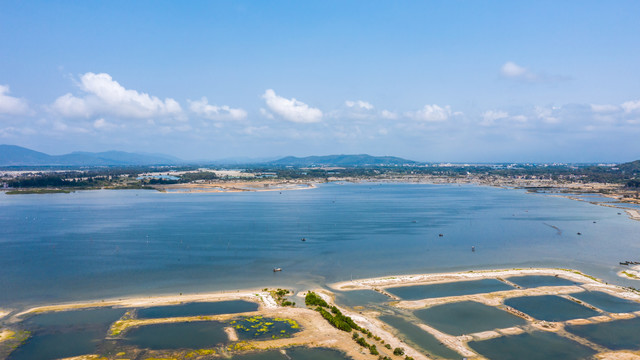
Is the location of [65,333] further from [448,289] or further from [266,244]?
[448,289]

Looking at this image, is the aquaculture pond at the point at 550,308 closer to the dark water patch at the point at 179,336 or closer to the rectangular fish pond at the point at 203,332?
the rectangular fish pond at the point at 203,332

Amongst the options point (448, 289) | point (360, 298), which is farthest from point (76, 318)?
point (448, 289)

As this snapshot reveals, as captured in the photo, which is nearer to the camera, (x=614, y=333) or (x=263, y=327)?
(x=614, y=333)

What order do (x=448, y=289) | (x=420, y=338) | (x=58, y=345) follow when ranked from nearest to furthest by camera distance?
1. (x=58, y=345)
2. (x=420, y=338)
3. (x=448, y=289)

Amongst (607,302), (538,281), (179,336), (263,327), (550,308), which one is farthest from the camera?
(538,281)

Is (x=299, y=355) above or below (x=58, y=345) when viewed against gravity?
below

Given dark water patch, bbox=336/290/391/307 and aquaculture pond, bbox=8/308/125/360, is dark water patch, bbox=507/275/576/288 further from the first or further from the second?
aquaculture pond, bbox=8/308/125/360

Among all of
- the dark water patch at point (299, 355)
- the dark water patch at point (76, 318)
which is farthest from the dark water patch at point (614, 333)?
the dark water patch at point (76, 318)

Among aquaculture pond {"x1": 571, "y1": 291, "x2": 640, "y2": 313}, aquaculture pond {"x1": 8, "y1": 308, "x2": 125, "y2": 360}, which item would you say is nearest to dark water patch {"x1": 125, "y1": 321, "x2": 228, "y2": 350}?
aquaculture pond {"x1": 8, "y1": 308, "x2": 125, "y2": 360}
